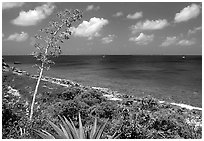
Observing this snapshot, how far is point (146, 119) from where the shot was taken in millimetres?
7301

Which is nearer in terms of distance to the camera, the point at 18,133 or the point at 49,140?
the point at 49,140

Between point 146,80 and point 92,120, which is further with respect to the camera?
point 146,80

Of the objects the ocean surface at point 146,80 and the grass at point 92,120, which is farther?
the ocean surface at point 146,80

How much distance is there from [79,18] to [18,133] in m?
2.44

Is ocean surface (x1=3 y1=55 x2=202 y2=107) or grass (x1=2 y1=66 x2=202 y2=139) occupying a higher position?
grass (x1=2 y1=66 x2=202 y2=139)

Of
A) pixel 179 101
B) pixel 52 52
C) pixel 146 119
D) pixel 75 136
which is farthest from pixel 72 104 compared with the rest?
pixel 179 101

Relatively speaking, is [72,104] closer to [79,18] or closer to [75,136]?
[79,18]

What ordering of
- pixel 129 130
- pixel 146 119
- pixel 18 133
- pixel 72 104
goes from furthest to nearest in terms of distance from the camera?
pixel 72 104
pixel 146 119
pixel 129 130
pixel 18 133

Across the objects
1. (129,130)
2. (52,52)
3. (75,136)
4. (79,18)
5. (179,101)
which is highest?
(79,18)

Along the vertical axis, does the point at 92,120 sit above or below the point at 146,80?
above

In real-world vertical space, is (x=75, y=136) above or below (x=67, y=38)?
below

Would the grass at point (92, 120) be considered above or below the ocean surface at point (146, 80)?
above

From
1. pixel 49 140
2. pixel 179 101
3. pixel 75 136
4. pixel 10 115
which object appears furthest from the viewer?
pixel 179 101

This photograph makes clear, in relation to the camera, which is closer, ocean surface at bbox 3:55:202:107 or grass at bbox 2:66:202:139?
grass at bbox 2:66:202:139
